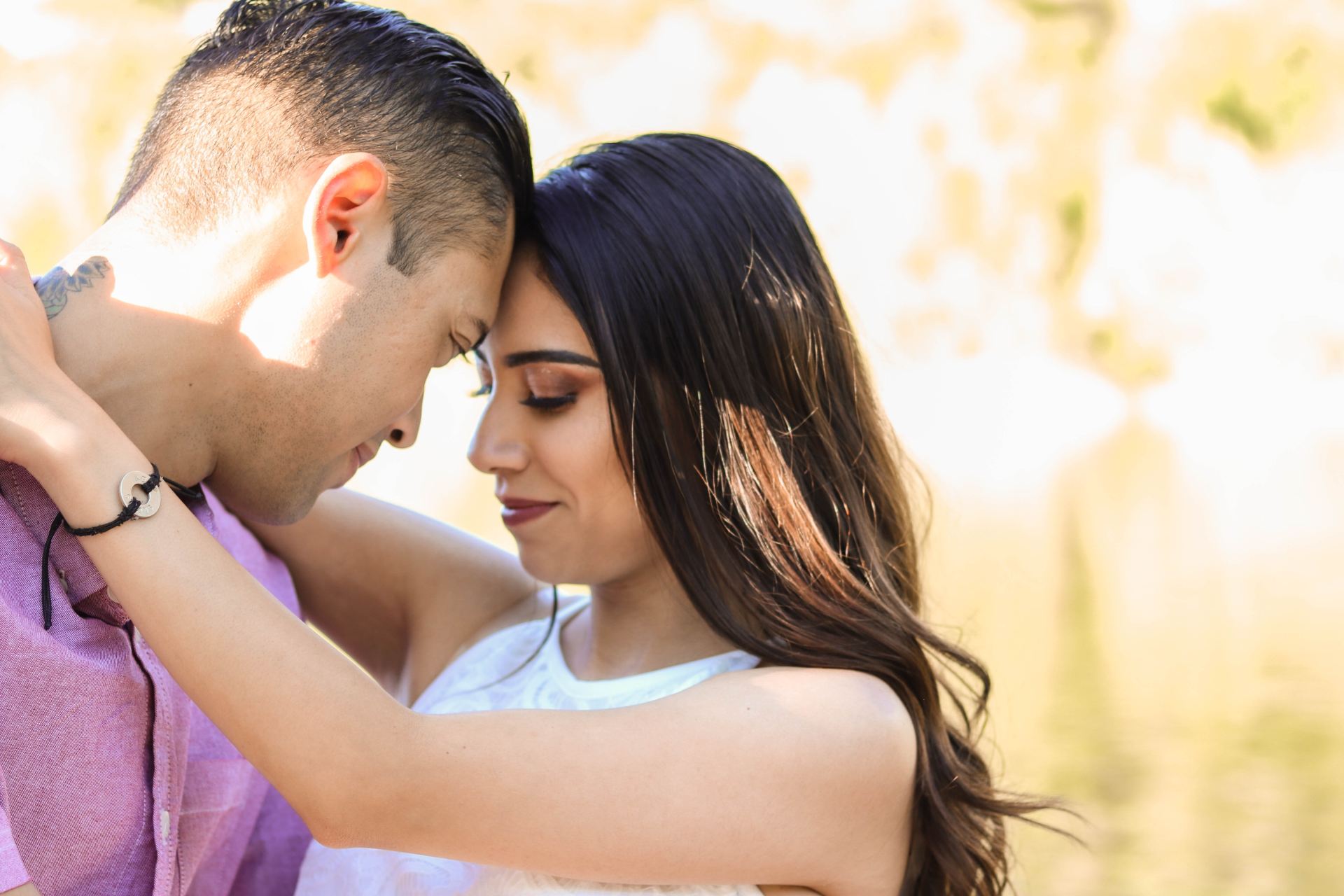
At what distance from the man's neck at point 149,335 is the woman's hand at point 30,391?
8 cm

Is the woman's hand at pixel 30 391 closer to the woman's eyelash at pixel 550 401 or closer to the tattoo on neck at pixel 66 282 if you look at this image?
the tattoo on neck at pixel 66 282

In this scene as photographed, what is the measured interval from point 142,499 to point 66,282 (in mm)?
291

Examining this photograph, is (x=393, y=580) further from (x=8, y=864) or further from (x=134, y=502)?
(x=8, y=864)

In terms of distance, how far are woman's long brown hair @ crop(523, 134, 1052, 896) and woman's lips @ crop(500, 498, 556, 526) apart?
128mm

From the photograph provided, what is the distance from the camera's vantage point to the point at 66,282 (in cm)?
137

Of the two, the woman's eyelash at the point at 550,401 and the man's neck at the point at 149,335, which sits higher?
the man's neck at the point at 149,335

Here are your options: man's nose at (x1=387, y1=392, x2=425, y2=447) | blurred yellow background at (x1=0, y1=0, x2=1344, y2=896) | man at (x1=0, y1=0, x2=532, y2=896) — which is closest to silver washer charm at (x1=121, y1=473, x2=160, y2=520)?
man at (x1=0, y1=0, x2=532, y2=896)

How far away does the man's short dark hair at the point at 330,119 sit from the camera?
146cm

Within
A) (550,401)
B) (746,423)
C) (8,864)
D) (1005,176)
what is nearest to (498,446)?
(550,401)

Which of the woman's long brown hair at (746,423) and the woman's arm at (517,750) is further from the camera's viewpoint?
the woman's long brown hair at (746,423)

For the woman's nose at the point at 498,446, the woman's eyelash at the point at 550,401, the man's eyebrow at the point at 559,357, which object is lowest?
the woman's nose at the point at 498,446

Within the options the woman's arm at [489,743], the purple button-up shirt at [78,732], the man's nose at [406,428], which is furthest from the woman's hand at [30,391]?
the man's nose at [406,428]

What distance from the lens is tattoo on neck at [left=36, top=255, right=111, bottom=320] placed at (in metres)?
1.35

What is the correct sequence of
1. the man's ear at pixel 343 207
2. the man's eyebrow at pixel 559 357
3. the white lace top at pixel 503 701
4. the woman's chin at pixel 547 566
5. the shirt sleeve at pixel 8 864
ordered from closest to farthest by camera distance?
1. the shirt sleeve at pixel 8 864
2. the man's ear at pixel 343 207
3. the white lace top at pixel 503 701
4. the man's eyebrow at pixel 559 357
5. the woman's chin at pixel 547 566
